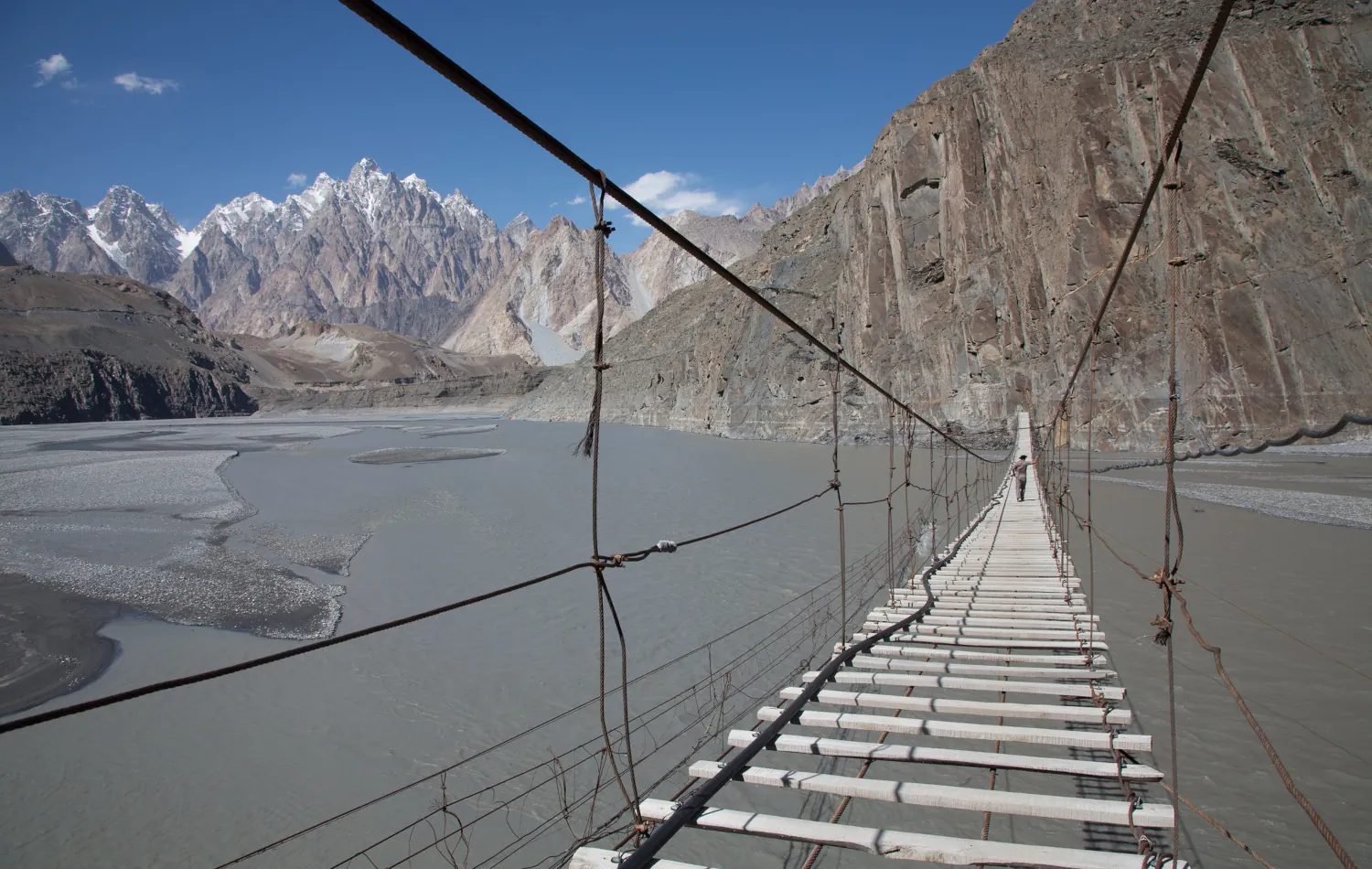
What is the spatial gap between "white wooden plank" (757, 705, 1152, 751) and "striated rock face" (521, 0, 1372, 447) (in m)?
17.2

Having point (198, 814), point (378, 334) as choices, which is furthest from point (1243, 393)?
point (378, 334)

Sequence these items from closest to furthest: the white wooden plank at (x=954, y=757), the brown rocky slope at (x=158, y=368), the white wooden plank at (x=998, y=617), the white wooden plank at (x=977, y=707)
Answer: the white wooden plank at (x=954, y=757)
the white wooden plank at (x=977, y=707)
the white wooden plank at (x=998, y=617)
the brown rocky slope at (x=158, y=368)

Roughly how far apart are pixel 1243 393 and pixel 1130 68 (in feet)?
35.7

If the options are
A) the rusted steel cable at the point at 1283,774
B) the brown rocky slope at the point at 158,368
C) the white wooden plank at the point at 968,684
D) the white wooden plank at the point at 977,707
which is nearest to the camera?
the rusted steel cable at the point at 1283,774

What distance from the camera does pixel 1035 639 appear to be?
4.27 meters

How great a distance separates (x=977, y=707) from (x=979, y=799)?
93cm

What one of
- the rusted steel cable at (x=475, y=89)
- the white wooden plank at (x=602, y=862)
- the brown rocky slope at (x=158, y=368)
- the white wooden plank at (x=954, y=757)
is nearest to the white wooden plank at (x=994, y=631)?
the white wooden plank at (x=954, y=757)

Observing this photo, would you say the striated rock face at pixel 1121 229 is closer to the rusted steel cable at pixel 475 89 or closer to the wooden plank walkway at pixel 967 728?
the wooden plank walkway at pixel 967 728

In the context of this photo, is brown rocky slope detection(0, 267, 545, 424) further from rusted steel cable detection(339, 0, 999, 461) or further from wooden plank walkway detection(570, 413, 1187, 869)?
rusted steel cable detection(339, 0, 999, 461)

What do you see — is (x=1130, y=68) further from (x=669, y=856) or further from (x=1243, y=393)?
(x=669, y=856)

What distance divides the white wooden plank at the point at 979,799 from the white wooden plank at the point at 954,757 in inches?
5.6

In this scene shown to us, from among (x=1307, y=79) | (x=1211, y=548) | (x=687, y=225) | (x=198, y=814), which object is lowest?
(x=198, y=814)

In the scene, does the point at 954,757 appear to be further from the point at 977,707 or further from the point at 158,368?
the point at 158,368

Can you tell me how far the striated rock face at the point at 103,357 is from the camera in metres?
58.5
